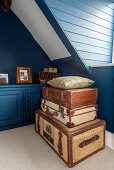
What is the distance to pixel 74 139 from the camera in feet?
4.10

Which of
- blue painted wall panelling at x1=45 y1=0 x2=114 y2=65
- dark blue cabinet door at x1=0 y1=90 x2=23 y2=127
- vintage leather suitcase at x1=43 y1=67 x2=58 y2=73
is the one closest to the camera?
blue painted wall panelling at x1=45 y1=0 x2=114 y2=65

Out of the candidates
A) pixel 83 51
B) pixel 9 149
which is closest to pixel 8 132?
pixel 9 149

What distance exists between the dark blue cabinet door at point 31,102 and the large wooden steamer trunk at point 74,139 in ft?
2.30

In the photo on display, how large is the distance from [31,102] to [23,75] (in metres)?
0.58

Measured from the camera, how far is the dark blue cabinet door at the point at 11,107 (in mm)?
2004

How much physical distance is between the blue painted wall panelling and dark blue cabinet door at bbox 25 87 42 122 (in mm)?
1093

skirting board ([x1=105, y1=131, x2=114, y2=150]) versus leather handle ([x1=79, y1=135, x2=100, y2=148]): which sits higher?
leather handle ([x1=79, y1=135, x2=100, y2=148])

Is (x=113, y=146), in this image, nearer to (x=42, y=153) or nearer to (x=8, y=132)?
(x=42, y=153)

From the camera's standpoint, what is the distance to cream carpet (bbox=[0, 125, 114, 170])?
Result: 1.26 m

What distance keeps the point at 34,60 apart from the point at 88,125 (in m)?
1.83

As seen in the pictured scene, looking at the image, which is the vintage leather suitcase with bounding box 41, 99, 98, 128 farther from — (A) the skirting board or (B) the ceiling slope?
(B) the ceiling slope

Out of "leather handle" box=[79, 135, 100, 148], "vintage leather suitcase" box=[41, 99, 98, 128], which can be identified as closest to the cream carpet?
"leather handle" box=[79, 135, 100, 148]

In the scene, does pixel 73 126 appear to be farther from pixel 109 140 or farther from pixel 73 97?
pixel 109 140

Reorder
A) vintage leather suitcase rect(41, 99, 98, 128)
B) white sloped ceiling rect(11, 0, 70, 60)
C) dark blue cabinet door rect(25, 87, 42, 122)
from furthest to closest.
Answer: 1. dark blue cabinet door rect(25, 87, 42, 122)
2. white sloped ceiling rect(11, 0, 70, 60)
3. vintage leather suitcase rect(41, 99, 98, 128)
